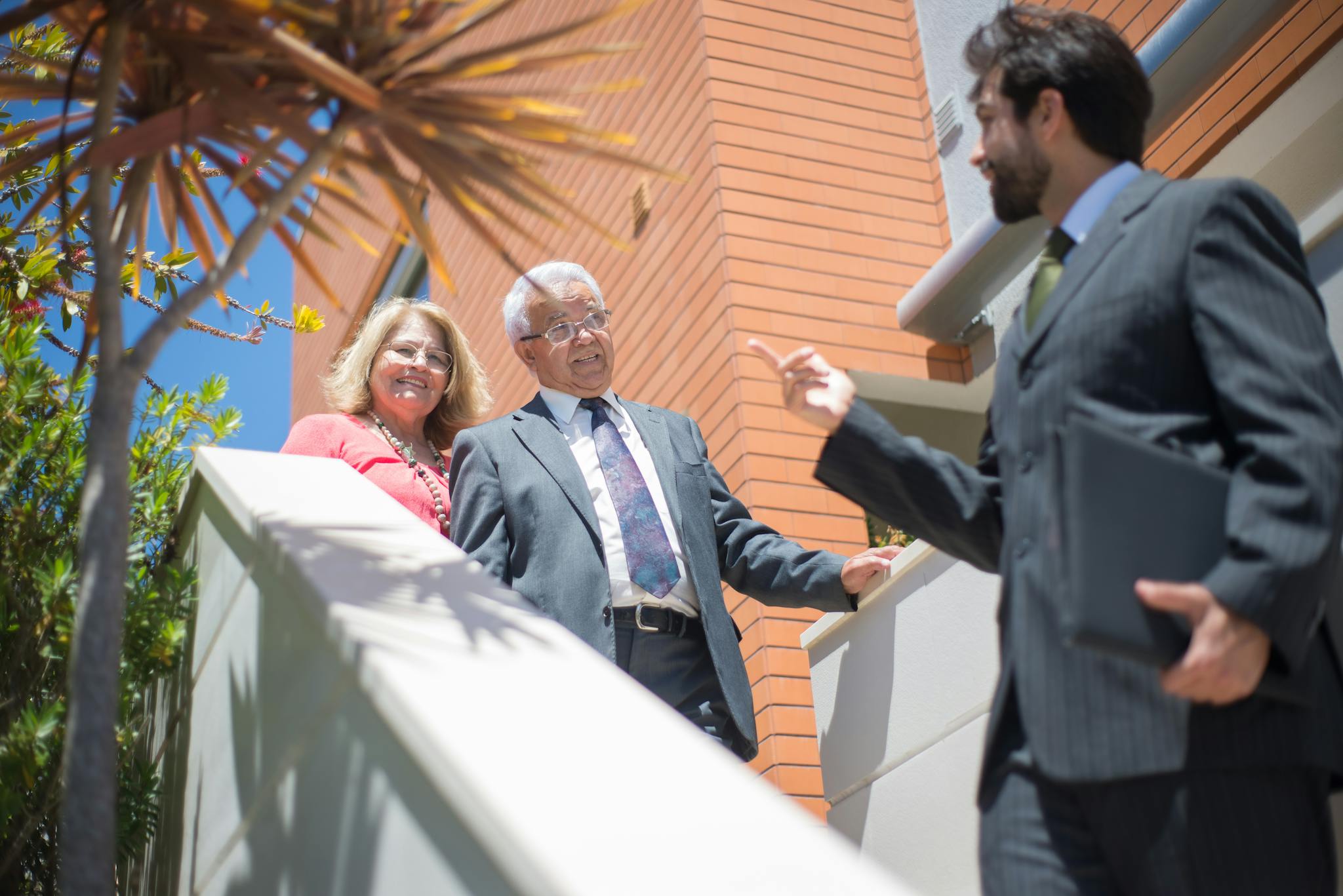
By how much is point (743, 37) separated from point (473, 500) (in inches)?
150

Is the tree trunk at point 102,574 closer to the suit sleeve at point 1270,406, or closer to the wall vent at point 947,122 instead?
the suit sleeve at point 1270,406

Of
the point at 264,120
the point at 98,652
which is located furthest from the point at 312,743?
the point at 264,120

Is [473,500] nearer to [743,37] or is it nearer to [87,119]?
[87,119]

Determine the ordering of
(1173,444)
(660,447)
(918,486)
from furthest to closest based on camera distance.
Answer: (660,447) → (918,486) → (1173,444)

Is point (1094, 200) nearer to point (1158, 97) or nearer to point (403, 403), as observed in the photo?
point (403, 403)

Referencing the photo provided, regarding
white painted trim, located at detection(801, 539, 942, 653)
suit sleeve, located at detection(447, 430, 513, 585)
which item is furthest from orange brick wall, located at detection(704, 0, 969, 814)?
suit sleeve, located at detection(447, 430, 513, 585)

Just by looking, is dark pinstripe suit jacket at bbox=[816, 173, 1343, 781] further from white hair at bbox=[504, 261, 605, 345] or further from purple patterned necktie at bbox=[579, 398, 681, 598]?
white hair at bbox=[504, 261, 605, 345]

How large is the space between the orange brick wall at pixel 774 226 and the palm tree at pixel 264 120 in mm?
3112

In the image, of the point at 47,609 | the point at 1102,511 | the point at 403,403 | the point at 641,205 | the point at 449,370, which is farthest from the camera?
the point at 641,205

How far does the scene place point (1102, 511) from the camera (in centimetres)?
142

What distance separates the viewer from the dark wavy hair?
1.92 meters

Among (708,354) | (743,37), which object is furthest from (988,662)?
(743,37)

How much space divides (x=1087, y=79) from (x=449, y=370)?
7.58ft

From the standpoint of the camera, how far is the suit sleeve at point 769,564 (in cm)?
298
